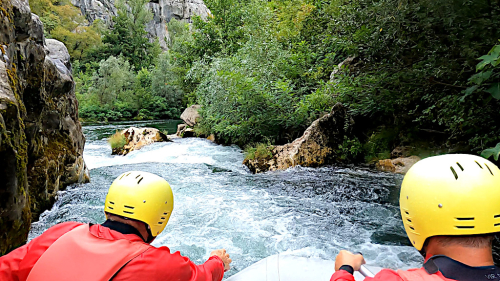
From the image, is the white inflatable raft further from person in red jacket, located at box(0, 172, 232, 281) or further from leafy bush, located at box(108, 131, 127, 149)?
leafy bush, located at box(108, 131, 127, 149)

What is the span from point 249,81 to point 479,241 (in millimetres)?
7275

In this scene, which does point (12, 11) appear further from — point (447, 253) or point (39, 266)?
point (447, 253)

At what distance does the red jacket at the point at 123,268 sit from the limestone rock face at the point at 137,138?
850 centimetres

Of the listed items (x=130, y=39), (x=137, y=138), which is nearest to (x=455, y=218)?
(x=137, y=138)

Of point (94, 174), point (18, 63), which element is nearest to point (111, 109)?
point (94, 174)

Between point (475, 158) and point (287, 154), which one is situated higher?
point (475, 158)

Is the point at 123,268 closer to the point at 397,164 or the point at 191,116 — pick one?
the point at 397,164

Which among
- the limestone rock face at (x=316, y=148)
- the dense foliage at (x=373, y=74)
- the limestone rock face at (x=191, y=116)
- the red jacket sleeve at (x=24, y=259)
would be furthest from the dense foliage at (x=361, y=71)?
the red jacket sleeve at (x=24, y=259)

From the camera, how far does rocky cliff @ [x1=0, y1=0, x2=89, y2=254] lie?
2178mm

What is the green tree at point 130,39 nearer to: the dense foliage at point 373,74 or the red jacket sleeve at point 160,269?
the dense foliage at point 373,74

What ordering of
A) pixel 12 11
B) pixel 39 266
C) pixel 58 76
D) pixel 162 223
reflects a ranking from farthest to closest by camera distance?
pixel 58 76
pixel 12 11
pixel 162 223
pixel 39 266

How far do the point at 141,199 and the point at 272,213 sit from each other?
2.91m

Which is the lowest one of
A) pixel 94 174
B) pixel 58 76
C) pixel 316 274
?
pixel 94 174

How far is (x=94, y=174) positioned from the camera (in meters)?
6.38
